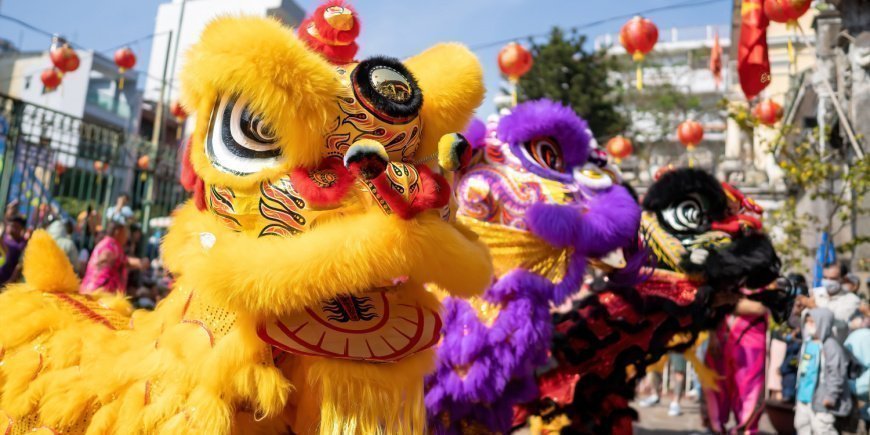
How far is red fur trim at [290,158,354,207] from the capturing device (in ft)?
5.43

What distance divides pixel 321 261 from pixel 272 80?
431mm

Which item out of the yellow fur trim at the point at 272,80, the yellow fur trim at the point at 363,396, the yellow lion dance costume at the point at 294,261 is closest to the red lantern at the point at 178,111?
the yellow lion dance costume at the point at 294,261

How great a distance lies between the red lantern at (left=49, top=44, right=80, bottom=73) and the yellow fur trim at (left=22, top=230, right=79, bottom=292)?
367 inches

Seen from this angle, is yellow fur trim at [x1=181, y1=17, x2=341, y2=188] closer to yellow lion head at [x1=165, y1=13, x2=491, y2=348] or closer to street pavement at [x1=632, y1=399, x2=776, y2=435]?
yellow lion head at [x1=165, y1=13, x2=491, y2=348]

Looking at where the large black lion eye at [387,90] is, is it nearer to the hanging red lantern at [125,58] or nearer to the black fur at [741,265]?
the black fur at [741,265]

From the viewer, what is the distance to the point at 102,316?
2232mm

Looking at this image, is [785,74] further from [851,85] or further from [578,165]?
[578,165]

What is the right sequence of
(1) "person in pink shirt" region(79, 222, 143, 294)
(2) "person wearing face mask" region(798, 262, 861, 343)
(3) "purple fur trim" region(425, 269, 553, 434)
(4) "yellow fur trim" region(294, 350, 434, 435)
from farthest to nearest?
(2) "person wearing face mask" region(798, 262, 861, 343)
(1) "person in pink shirt" region(79, 222, 143, 294)
(3) "purple fur trim" region(425, 269, 553, 434)
(4) "yellow fur trim" region(294, 350, 434, 435)

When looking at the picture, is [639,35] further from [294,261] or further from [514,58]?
[294,261]

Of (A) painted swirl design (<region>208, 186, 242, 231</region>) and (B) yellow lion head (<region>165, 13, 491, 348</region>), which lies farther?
(A) painted swirl design (<region>208, 186, 242, 231</region>)

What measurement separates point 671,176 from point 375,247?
2736 millimetres

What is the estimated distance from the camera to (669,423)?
22.3 feet

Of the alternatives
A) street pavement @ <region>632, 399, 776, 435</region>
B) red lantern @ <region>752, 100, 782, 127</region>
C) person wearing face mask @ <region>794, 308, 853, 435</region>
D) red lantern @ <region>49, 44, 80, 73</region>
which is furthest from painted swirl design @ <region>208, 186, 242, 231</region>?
red lantern @ <region>49, 44, 80, 73</region>

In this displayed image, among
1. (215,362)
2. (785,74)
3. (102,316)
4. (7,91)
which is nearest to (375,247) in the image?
(215,362)
